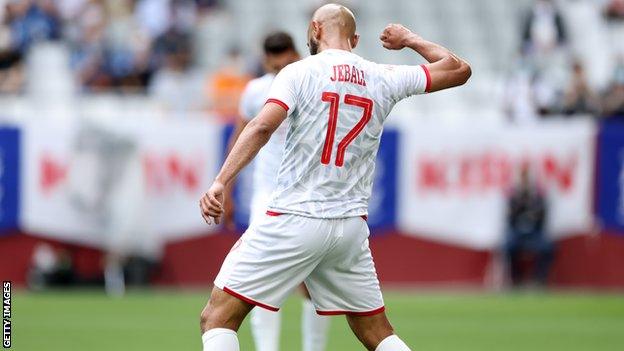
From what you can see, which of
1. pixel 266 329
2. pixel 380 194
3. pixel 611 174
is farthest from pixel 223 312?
pixel 611 174

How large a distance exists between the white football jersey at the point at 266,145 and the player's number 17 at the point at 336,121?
2.31 meters

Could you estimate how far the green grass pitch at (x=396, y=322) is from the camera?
12594 mm

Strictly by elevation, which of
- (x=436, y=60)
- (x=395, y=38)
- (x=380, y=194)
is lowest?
(x=380, y=194)

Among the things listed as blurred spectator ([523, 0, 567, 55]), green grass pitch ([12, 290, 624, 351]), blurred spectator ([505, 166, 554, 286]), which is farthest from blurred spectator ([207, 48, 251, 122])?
blurred spectator ([523, 0, 567, 55])

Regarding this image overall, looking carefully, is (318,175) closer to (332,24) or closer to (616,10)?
(332,24)

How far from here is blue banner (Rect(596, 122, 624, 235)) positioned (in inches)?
722

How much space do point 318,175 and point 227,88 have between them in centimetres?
1208

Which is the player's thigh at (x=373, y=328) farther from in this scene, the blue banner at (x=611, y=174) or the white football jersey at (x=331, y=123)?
the blue banner at (x=611, y=174)

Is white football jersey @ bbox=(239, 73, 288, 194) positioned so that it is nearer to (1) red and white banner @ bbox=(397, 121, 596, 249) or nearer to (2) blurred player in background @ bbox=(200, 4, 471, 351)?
(2) blurred player in background @ bbox=(200, 4, 471, 351)

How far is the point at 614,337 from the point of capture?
13438 mm

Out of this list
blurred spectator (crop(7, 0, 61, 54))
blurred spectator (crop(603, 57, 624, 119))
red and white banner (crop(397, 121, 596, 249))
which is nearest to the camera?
red and white banner (crop(397, 121, 596, 249))

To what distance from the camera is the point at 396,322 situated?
14586mm

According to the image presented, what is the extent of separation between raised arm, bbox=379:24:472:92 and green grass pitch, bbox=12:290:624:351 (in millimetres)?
4833

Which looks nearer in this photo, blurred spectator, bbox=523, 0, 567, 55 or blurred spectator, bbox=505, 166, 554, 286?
blurred spectator, bbox=505, 166, 554, 286
